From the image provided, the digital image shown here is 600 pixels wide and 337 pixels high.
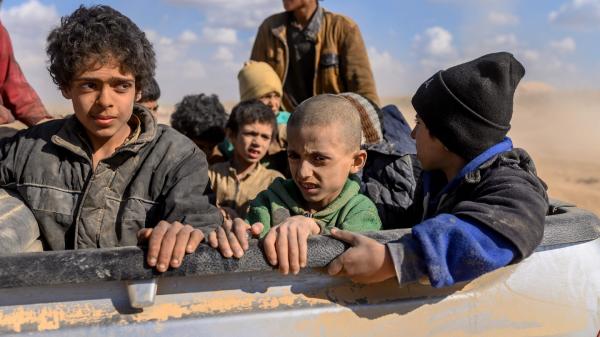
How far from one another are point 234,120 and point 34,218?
204 centimetres

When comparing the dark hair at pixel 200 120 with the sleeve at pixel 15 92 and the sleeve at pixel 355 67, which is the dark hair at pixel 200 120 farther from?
the sleeve at pixel 15 92

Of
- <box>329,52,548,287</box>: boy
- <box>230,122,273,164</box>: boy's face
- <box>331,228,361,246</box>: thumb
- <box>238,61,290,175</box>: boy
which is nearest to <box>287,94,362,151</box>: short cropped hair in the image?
<box>329,52,548,287</box>: boy

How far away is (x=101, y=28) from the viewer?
104 inches

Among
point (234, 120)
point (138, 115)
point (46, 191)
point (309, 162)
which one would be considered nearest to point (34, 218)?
point (46, 191)

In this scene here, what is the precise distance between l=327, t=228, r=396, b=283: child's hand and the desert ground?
10007 mm

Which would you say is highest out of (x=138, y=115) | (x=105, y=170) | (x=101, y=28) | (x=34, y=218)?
(x=101, y=28)

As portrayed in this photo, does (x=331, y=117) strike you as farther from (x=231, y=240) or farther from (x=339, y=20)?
(x=339, y=20)

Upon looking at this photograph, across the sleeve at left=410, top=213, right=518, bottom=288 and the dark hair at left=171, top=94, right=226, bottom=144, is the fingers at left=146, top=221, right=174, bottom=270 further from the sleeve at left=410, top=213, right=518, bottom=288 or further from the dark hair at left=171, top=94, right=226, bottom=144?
the dark hair at left=171, top=94, right=226, bottom=144

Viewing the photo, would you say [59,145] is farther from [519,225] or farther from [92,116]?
[519,225]

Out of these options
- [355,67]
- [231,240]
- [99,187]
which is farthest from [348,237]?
[355,67]

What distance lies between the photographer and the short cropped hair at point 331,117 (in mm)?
2740

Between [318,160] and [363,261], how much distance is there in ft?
3.31

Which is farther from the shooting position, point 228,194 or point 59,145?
point 228,194

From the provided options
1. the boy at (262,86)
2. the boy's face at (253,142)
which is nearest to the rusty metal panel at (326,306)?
the boy's face at (253,142)
